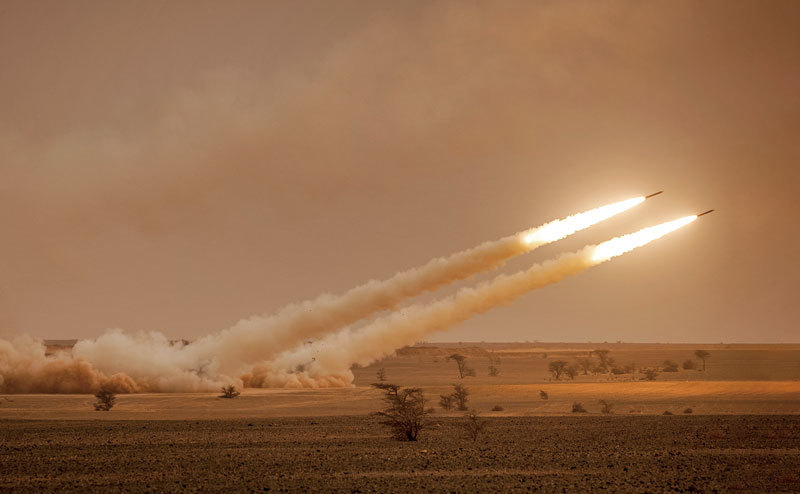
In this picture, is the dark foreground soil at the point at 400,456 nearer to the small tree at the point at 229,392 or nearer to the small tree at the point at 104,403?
the small tree at the point at 104,403

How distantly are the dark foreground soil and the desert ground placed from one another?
0.07 meters

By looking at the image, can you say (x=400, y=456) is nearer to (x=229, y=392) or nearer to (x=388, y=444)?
(x=388, y=444)

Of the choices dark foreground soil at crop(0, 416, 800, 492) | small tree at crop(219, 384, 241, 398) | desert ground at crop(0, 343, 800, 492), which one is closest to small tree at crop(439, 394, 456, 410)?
desert ground at crop(0, 343, 800, 492)

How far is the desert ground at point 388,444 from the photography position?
A: 92.8ft

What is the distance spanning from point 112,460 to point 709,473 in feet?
64.9

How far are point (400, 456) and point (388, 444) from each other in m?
4.24

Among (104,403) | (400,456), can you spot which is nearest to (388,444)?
(400,456)

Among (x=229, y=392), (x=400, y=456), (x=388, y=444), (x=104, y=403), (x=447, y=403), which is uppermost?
(x=229, y=392)

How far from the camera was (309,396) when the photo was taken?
67875 millimetres

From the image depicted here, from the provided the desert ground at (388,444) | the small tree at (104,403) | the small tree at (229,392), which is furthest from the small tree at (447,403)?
the small tree at (104,403)

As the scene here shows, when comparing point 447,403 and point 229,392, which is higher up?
point 229,392

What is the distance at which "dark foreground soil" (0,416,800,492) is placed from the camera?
27.7 metres

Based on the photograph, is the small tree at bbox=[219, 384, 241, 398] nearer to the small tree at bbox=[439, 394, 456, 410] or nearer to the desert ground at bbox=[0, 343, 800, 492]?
the desert ground at bbox=[0, 343, 800, 492]

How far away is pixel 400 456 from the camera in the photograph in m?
34.4
